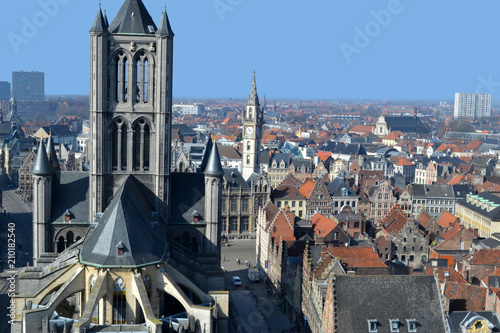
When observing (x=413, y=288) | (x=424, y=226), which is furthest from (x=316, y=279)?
(x=424, y=226)

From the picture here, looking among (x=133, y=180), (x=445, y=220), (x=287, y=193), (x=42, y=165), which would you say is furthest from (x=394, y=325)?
(x=287, y=193)

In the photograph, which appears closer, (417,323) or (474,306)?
(417,323)

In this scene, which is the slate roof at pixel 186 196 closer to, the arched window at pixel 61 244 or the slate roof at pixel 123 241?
the arched window at pixel 61 244

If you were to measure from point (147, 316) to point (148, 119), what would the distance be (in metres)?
23.8

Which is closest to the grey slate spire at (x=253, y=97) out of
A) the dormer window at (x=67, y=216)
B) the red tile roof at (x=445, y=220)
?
the red tile roof at (x=445, y=220)

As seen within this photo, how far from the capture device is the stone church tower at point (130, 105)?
226ft

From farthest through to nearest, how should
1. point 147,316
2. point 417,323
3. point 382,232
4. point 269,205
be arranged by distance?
point 269,205 → point 382,232 → point 417,323 → point 147,316

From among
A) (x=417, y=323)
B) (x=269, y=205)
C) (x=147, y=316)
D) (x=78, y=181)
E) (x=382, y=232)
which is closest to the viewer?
(x=147, y=316)

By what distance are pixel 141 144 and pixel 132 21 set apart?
12.2 meters

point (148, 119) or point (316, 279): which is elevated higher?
point (148, 119)

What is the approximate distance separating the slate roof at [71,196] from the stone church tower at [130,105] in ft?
6.46

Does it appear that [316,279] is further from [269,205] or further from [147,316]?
[269,205]

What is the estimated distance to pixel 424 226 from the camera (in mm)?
110000

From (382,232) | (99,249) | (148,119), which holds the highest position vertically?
(148,119)
